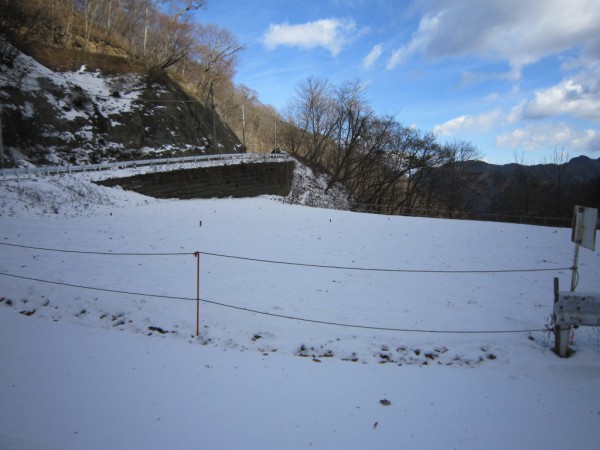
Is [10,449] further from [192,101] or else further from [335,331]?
[192,101]

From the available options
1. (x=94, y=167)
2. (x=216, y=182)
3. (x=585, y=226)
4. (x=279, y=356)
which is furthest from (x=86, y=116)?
(x=585, y=226)

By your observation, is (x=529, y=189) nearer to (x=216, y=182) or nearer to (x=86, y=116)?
(x=216, y=182)

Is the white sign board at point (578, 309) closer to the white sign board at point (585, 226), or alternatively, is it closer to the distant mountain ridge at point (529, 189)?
the white sign board at point (585, 226)

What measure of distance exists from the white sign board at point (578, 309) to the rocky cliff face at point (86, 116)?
2646 centimetres

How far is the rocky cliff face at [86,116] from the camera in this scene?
858 inches

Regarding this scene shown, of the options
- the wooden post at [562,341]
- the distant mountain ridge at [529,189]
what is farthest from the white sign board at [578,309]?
the distant mountain ridge at [529,189]

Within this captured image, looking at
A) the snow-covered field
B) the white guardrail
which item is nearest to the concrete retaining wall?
the white guardrail

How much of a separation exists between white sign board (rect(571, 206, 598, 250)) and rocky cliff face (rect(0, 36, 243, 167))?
26461mm

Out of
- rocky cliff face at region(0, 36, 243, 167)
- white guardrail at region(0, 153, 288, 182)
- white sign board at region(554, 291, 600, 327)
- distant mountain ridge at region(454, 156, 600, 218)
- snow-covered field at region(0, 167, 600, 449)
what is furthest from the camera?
distant mountain ridge at region(454, 156, 600, 218)

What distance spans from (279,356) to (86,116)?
28526 millimetres

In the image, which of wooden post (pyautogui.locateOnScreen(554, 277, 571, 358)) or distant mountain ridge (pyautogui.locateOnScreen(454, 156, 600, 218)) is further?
distant mountain ridge (pyautogui.locateOnScreen(454, 156, 600, 218))

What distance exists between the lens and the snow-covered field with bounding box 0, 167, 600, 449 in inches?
122

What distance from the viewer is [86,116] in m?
25.4

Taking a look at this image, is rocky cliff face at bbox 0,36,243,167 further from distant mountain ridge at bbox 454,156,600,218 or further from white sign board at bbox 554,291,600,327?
distant mountain ridge at bbox 454,156,600,218
